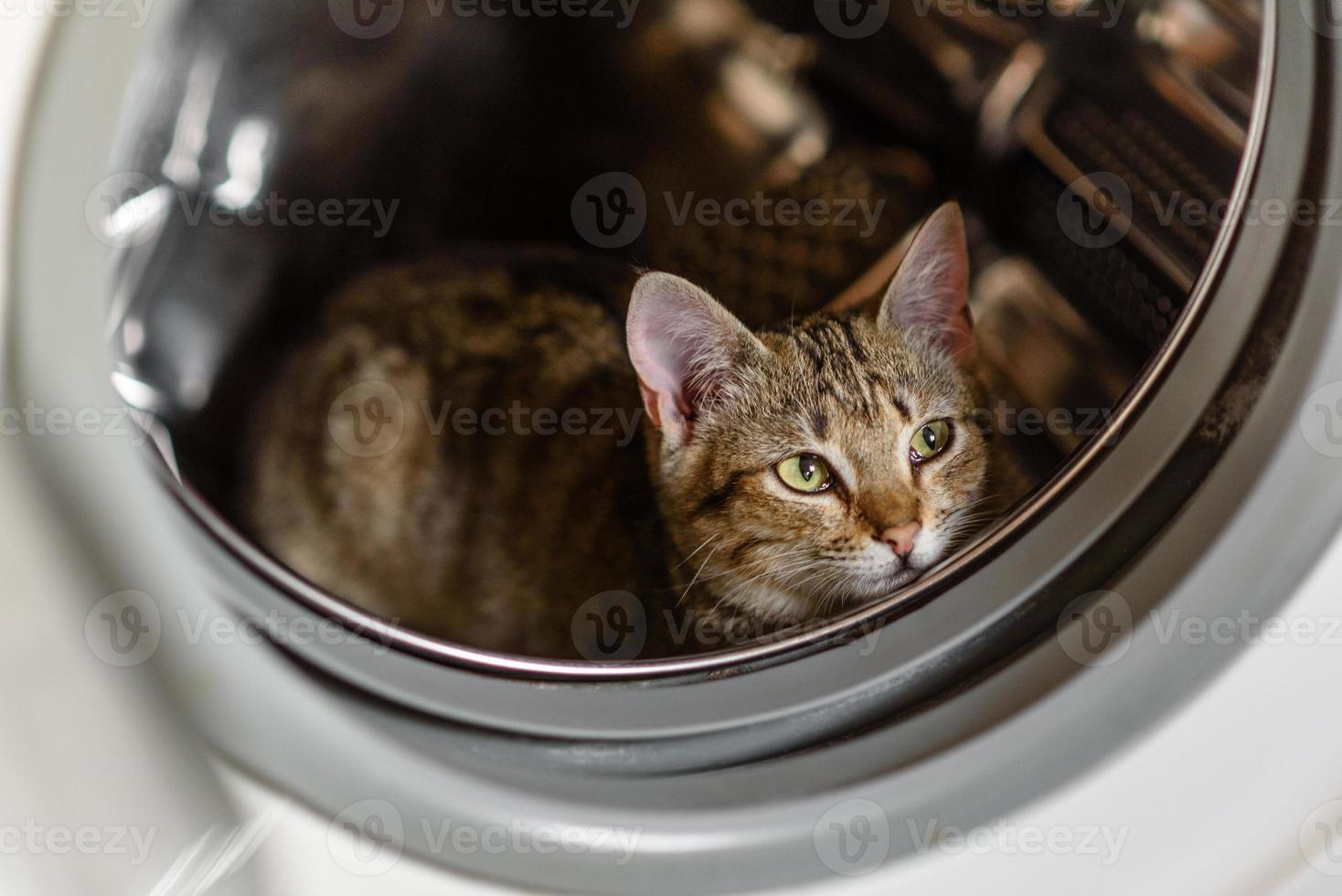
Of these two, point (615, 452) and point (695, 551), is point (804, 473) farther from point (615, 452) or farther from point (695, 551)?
point (615, 452)

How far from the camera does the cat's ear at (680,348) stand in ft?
2.24

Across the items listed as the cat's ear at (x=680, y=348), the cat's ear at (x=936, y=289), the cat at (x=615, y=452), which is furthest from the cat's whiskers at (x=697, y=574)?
the cat's ear at (x=936, y=289)

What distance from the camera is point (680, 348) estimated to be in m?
0.72

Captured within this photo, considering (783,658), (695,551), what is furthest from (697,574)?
(783,658)

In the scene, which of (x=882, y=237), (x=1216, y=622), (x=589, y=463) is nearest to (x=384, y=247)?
(x=589, y=463)

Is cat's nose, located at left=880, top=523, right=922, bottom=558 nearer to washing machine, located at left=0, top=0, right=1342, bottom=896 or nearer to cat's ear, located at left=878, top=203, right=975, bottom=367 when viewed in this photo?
washing machine, located at left=0, top=0, right=1342, bottom=896

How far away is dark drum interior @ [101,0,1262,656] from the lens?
110cm

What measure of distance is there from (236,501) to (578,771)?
79cm

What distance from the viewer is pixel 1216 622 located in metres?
0.65

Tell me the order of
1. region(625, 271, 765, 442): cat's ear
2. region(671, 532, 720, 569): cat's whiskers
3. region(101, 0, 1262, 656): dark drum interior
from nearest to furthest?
region(625, 271, 765, 442): cat's ear, region(671, 532, 720, 569): cat's whiskers, region(101, 0, 1262, 656): dark drum interior

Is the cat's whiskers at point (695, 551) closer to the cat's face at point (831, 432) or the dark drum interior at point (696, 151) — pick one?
the cat's face at point (831, 432)

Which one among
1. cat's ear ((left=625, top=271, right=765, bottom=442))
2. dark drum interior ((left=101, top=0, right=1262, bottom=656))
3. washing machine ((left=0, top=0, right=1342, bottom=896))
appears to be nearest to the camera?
washing machine ((left=0, top=0, right=1342, bottom=896))

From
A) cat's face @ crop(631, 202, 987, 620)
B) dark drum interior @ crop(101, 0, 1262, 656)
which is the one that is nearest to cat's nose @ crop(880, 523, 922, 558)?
cat's face @ crop(631, 202, 987, 620)

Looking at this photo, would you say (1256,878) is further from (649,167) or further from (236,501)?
(236,501)
